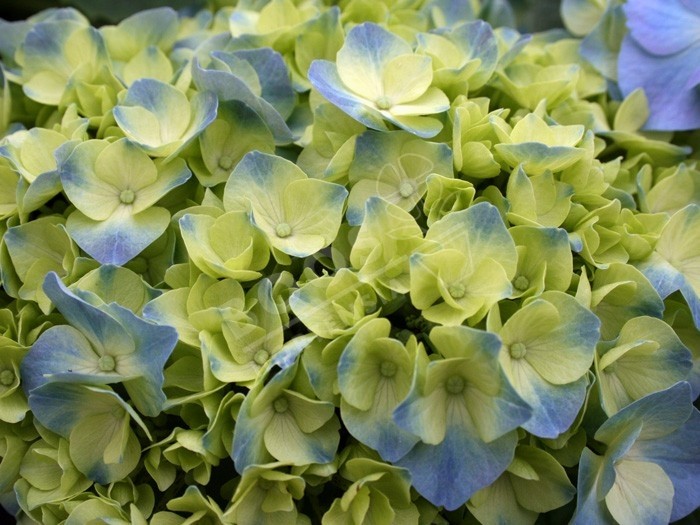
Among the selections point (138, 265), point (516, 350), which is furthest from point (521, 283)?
point (138, 265)

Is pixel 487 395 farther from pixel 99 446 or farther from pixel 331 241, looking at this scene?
pixel 99 446

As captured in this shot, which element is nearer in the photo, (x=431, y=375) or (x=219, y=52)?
(x=431, y=375)

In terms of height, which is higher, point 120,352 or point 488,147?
point 488,147

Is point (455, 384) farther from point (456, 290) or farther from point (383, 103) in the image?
point (383, 103)

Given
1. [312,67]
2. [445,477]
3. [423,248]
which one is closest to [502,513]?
[445,477]

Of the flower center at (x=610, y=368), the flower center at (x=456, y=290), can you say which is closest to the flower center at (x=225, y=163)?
the flower center at (x=456, y=290)

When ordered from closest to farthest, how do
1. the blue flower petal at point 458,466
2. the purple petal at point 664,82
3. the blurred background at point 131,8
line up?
1. the blue flower petal at point 458,466
2. the purple petal at point 664,82
3. the blurred background at point 131,8

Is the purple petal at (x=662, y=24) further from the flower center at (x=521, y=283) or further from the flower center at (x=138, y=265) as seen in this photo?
the flower center at (x=138, y=265)
